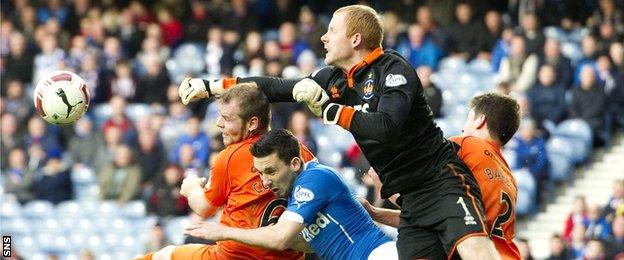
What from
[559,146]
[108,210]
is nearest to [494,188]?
[559,146]

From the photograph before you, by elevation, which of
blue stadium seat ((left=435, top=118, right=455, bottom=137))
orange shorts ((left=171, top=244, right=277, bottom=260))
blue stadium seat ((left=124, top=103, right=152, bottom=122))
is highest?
blue stadium seat ((left=124, top=103, right=152, bottom=122))

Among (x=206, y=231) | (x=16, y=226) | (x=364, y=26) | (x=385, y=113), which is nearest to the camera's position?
(x=385, y=113)

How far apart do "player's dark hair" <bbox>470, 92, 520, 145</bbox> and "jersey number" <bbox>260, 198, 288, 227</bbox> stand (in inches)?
55.8

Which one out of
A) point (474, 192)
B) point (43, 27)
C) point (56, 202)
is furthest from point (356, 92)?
point (43, 27)

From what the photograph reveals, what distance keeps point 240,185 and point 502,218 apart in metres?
1.72

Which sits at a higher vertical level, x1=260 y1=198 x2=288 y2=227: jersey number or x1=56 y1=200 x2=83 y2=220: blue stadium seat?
x1=56 y1=200 x2=83 y2=220: blue stadium seat

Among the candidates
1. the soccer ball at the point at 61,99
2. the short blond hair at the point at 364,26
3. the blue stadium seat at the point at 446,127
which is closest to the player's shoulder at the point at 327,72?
the short blond hair at the point at 364,26

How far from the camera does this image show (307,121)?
655 inches

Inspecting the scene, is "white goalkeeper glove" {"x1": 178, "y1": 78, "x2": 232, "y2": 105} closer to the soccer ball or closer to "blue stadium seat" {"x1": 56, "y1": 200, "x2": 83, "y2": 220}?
the soccer ball

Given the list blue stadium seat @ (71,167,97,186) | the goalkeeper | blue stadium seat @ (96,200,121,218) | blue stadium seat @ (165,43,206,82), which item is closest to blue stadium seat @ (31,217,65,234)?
blue stadium seat @ (96,200,121,218)

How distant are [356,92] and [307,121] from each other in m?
8.42

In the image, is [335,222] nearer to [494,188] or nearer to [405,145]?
[405,145]

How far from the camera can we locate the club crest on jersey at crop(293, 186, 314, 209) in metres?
8.27

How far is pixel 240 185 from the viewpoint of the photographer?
8.68m
